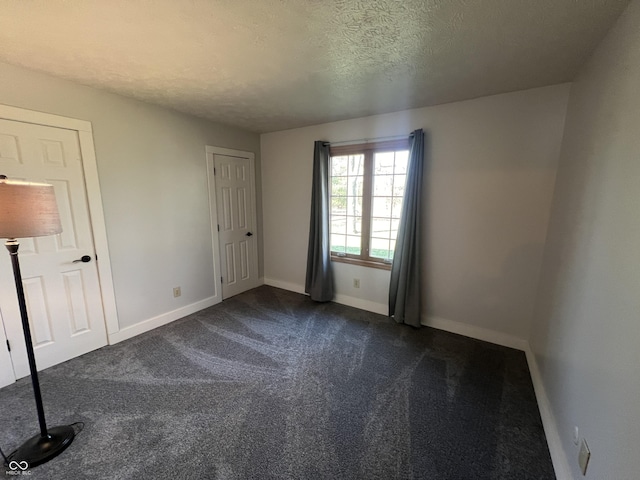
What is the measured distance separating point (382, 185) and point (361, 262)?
99 centimetres

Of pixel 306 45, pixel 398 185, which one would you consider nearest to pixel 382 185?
pixel 398 185

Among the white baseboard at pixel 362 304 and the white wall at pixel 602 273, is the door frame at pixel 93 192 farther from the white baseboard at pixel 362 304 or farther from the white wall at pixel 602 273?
the white wall at pixel 602 273

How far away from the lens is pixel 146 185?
276cm

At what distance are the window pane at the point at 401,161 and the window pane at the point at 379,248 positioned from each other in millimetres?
833

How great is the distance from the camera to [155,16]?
1.36 metres

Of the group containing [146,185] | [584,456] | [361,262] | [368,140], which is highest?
[368,140]

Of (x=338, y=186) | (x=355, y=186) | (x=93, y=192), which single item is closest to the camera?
(x=93, y=192)

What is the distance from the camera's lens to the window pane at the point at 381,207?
3.18 meters

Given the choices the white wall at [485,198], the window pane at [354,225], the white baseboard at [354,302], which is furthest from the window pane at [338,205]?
the white baseboard at [354,302]

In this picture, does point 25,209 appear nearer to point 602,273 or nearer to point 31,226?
point 31,226

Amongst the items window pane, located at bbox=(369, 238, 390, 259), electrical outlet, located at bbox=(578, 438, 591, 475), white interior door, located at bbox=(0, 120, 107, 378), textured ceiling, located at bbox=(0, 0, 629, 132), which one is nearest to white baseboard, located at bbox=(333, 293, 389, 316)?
window pane, located at bbox=(369, 238, 390, 259)

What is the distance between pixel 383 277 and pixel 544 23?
251 centimetres

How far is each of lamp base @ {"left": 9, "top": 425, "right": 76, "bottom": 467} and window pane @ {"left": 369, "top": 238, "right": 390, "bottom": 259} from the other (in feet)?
9.79

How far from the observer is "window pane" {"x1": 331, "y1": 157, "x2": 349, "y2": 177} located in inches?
134
